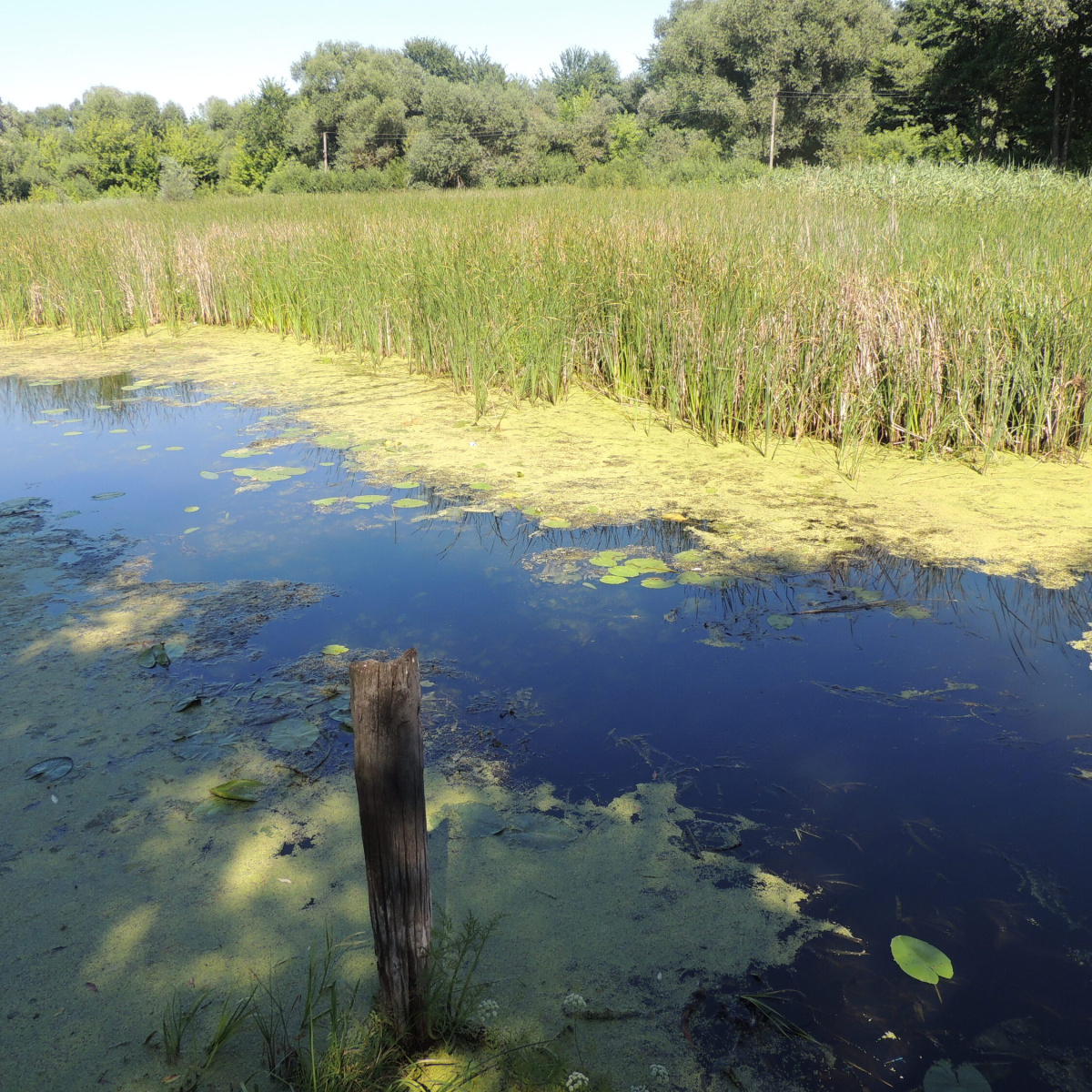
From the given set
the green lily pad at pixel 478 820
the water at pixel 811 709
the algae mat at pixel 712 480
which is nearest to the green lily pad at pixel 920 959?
the water at pixel 811 709

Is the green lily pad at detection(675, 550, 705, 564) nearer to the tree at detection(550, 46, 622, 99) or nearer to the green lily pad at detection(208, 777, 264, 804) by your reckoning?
the green lily pad at detection(208, 777, 264, 804)

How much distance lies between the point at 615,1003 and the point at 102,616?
7.24ft

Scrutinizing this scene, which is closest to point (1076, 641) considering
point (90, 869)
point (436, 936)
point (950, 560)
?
point (950, 560)

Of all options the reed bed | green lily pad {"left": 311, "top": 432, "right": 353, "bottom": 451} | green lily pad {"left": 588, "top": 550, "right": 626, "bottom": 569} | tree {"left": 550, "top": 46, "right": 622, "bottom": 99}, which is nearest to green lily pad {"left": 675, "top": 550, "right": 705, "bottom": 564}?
green lily pad {"left": 588, "top": 550, "right": 626, "bottom": 569}

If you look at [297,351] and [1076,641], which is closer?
[1076,641]

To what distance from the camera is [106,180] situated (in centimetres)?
3394

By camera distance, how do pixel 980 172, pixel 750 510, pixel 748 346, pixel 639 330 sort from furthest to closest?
1. pixel 980 172
2. pixel 639 330
3. pixel 748 346
4. pixel 750 510

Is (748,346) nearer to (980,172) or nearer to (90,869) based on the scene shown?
(90,869)

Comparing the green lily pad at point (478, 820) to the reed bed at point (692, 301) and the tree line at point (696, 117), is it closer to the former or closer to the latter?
the reed bed at point (692, 301)

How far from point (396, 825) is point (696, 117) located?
32.4 metres

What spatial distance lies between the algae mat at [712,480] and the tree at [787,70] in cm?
2547

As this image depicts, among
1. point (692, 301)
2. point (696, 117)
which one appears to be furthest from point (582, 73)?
point (692, 301)

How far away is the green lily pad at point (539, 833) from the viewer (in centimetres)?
187

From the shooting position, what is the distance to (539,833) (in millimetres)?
1897
